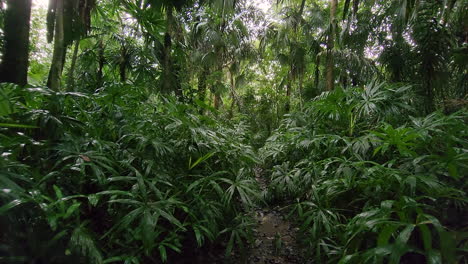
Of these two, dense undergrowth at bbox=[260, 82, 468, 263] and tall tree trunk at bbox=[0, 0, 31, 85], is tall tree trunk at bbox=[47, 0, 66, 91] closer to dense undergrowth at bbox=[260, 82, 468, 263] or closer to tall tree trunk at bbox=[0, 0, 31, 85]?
tall tree trunk at bbox=[0, 0, 31, 85]

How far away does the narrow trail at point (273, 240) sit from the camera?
2.51m

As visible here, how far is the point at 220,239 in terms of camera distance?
2.41 metres

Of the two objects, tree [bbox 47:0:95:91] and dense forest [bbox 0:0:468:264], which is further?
tree [bbox 47:0:95:91]

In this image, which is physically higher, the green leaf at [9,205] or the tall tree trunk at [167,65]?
the tall tree trunk at [167,65]

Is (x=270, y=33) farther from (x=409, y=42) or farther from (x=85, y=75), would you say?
(x=85, y=75)

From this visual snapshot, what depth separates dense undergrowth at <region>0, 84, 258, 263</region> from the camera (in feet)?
4.13

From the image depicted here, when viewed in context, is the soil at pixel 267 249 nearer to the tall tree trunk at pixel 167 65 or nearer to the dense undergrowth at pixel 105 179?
the dense undergrowth at pixel 105 179

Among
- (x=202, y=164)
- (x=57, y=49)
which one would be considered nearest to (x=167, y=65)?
(x=57, y=49)

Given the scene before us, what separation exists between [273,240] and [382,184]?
140cm

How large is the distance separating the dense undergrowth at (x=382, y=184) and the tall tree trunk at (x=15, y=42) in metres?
2.77

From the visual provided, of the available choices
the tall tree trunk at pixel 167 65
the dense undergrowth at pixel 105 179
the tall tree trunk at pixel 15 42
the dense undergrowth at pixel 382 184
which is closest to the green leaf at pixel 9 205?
the dense undergrowth at pixel 105 179

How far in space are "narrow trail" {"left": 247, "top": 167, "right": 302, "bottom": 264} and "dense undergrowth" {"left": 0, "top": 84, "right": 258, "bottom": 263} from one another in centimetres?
41

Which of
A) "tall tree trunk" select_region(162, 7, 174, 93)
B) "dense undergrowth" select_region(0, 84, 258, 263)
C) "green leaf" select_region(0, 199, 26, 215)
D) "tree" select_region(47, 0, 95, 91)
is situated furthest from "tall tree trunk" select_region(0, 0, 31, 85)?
"tall tree trunk" select_region(162, 7, 174, 93)

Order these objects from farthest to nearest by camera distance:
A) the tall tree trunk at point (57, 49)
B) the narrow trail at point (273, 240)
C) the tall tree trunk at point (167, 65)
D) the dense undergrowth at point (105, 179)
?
the tall tree trunk at point (167, 65), the narrow trail at point (273, 240), the tall tree trunk at point (57, 49), the dense undergrowth at point (105, 179)
